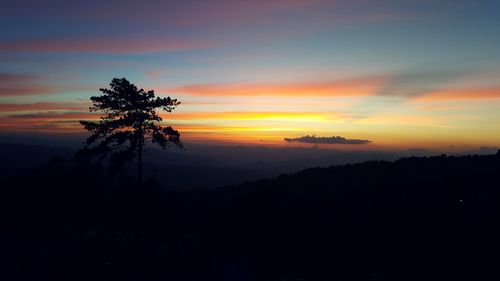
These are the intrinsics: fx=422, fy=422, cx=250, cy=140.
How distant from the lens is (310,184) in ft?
120

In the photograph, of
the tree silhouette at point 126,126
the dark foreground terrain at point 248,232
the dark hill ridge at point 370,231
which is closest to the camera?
the dark foreground terrain at point 248,232

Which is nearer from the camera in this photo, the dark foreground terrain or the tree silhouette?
the dark foreground terrain

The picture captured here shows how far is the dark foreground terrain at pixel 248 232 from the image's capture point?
52.6 feet

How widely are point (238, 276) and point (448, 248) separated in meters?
9.27

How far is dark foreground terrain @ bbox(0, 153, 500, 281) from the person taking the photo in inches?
632

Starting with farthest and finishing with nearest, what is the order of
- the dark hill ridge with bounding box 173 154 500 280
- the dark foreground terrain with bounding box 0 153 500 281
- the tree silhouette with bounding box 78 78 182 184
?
the tree silhouette with bounding box 78 78 182 184 → the dark hill ridge with bounding box 173 154 500 280 → the dark foreground terrain with bounding box 0 153 500 281

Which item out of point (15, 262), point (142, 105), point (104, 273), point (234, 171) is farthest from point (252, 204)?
point (234, 171)

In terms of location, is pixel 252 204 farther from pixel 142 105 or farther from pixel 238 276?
pixel 142 105

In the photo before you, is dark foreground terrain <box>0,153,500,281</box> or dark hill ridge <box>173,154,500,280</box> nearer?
dark foreground terrain <box>0,153,500,281</box>

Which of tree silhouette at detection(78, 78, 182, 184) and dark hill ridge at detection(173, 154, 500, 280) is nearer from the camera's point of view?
dark hill ridge at detection(173, 154, 500, 280)

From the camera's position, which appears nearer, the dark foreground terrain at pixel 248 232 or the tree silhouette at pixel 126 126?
the dark foreground terrain at pixel 248 232

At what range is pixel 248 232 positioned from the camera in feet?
62.7

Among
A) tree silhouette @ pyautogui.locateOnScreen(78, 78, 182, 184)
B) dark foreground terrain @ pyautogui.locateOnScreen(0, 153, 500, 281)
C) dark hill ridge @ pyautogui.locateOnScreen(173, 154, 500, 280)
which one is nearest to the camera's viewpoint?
dark foreground terrain @ pyautogui.locateOnScreen(0, 153, 500, 281)

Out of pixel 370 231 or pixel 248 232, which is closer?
pixel 248 232
